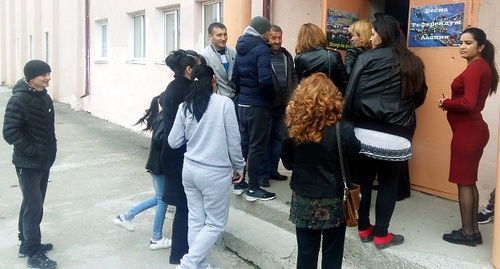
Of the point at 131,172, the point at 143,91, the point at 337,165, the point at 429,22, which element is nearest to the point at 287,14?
the point at 429,22

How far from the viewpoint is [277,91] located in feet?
16.1

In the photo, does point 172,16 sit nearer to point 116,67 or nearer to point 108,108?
point 116,67

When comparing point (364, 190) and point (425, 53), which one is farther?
point (425, 53)

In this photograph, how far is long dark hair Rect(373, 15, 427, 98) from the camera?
355cm

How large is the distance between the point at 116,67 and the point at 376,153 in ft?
32.4

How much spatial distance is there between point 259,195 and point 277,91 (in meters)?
1.08

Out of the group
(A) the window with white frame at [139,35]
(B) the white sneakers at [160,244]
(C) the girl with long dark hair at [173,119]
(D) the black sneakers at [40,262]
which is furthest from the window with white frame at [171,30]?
(D) the black sneakers at [40,262]

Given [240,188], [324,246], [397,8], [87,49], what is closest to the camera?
[324,246]

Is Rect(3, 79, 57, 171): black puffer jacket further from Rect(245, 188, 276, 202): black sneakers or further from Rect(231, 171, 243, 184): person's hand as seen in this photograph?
Rect(245, 188, 276, 202): black sneakers

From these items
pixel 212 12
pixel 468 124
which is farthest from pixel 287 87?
pixel 212 12

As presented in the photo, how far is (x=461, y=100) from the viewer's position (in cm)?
360

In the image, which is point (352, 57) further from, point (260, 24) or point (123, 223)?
point (123, 223)

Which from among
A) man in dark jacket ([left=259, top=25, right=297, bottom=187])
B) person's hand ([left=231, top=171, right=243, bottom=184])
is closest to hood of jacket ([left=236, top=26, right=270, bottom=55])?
man in dark jacket ([left=259, top=25, right=297, bottom=187])

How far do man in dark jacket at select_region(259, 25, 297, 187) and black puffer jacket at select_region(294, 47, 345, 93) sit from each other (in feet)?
1.70
